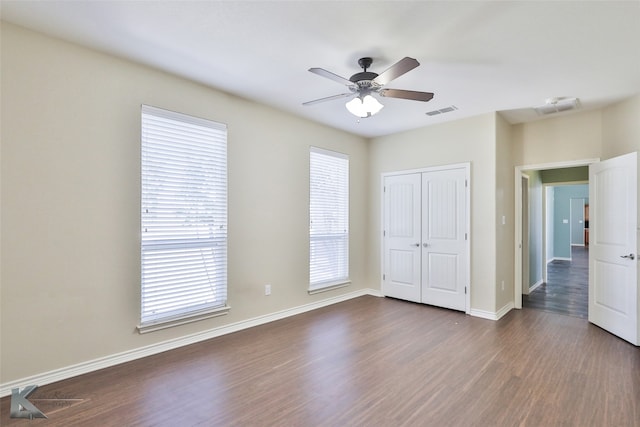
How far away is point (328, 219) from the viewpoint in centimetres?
510

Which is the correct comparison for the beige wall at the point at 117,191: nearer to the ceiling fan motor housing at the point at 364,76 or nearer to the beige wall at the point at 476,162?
the beige wall at the point at 476,162

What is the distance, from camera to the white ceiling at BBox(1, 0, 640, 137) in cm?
223

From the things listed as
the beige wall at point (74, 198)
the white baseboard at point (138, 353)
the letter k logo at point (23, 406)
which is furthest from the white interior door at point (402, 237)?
the letter k logo at point (23, 406)

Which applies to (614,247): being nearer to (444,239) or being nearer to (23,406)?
(444,239)

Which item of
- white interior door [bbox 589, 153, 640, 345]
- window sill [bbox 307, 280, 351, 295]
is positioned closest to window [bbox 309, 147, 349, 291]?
window sill [bbox 307, 280, 351, 295]

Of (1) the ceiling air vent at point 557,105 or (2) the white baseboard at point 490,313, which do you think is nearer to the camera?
(1) the ceiling air vent at point 557,105

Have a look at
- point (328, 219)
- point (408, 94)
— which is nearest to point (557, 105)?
point (408, 94)

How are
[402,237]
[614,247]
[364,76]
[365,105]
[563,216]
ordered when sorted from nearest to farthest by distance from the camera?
1. [364,76]
2. [365,105]
3. [614,247]
4. [402,237]
5. [563,216]

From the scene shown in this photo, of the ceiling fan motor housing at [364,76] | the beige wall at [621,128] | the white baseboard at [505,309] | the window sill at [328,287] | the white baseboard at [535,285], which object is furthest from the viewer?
the white baseboard at [535,285]

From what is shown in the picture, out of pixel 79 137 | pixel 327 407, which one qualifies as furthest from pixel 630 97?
pixel 79 137

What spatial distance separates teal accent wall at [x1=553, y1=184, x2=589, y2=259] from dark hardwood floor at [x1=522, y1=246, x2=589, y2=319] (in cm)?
166

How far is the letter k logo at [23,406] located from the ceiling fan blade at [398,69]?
11.4 ft

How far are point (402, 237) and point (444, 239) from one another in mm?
717

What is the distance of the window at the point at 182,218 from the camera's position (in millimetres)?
3117
